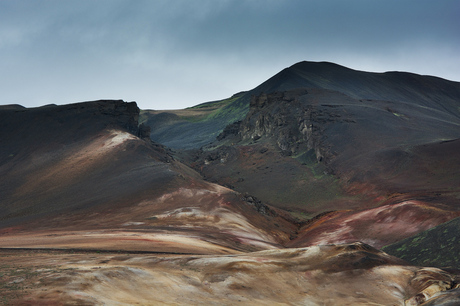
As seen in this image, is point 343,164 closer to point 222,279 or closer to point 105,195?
point 105,195

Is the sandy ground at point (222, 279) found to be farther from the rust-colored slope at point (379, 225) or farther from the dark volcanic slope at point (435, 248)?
the rust-colored slope at point (379, 225)

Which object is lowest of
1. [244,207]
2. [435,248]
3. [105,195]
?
[435,248]

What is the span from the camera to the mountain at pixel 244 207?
70.7 ft

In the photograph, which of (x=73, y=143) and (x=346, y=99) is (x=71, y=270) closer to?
(x=73, y=143)

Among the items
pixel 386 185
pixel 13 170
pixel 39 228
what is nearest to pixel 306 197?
pixel 386 185

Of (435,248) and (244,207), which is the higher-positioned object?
(244,207)

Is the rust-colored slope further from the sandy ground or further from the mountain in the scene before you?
the sandy ground

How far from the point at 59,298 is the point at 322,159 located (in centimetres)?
8681

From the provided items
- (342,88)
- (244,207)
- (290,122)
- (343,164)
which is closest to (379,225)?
(244,207)

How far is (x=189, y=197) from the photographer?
62.2 metres

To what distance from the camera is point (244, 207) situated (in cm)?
6203

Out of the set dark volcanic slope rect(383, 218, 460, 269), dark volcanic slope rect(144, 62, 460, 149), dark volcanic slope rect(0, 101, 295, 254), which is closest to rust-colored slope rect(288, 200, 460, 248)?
dark volcanic slope rect(0, 101, 295, 254)

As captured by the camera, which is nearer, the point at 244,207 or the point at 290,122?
the point at 244,207

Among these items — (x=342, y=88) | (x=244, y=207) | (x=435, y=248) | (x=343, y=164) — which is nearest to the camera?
(x=435, y=248)
